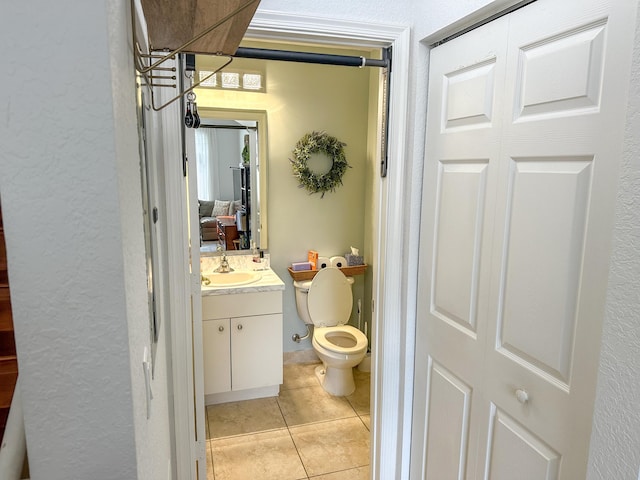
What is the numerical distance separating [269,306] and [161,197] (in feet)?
4.82

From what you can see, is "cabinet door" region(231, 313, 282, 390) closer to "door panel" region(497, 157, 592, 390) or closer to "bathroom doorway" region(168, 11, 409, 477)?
"bathroom doorway" region(168, 11, 409, 477)

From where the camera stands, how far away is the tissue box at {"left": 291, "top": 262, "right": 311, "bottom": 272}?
3.22m

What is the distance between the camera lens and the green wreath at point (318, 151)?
3.12 metres

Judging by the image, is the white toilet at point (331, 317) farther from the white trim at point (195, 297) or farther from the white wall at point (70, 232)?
the white wall at point (70, 232)

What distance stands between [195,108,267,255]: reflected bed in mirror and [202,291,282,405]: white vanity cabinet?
55 centimetres

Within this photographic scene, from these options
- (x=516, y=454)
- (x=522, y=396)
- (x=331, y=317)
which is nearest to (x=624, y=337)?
(x=522, y=396)

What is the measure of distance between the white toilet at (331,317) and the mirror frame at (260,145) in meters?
0.48

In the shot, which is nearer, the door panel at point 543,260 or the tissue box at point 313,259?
the door panel at point 543,260

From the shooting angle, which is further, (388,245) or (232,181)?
(232,181)

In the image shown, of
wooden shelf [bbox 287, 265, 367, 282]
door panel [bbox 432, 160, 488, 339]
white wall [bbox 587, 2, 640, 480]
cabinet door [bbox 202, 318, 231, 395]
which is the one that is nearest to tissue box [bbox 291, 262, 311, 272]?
wooden shelf [bbox 287, 265, 367, 282]

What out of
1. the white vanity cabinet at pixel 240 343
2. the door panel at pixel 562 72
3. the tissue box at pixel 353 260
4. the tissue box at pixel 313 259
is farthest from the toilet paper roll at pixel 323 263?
the door panel at pixel 562 72

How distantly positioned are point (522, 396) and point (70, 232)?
1.18 metres

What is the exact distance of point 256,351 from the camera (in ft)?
9.32

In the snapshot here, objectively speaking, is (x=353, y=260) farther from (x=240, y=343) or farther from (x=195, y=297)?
(x=195, y=297)
